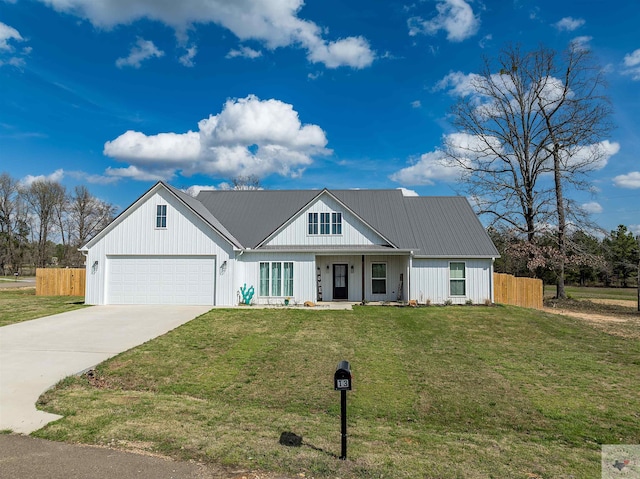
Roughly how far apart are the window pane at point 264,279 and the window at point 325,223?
10.4ft

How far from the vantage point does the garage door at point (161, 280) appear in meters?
18.5

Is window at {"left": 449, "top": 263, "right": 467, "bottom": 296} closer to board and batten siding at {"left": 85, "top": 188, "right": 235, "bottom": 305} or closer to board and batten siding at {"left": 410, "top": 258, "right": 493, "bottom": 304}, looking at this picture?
board and batten siding at {"left": 410, "top": 258, "right": 493, "bottom": 304}

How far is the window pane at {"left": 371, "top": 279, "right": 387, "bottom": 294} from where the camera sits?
2042 cm

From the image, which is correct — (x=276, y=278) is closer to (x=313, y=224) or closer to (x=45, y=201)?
(x=313, y=224)

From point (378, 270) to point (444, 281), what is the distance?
3236mm

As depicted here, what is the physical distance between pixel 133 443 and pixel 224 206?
65.4 feet

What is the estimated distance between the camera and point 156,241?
61.3ft

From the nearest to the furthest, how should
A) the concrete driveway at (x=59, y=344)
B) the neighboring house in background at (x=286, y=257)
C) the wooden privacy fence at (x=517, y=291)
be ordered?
the concrete driveway at (x=59, y=344) < the neighboring house in background at (x=286, y=257) < the wooden privacy fence at (x=517, y=291)

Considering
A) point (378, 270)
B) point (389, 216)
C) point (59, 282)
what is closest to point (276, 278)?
point (378, 270)

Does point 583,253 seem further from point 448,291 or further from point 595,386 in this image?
point 595,386

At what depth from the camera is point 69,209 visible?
162ft

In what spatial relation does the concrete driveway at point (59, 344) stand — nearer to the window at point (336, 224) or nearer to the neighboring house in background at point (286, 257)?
the neighboring house in background at point (286, 257)

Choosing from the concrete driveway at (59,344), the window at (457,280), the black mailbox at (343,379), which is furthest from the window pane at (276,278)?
the black mailbox at (343,379)

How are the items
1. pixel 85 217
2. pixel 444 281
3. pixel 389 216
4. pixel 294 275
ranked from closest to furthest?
pixel 294 275
pixel 444 281
pixel 389 216
pixel 85 217
